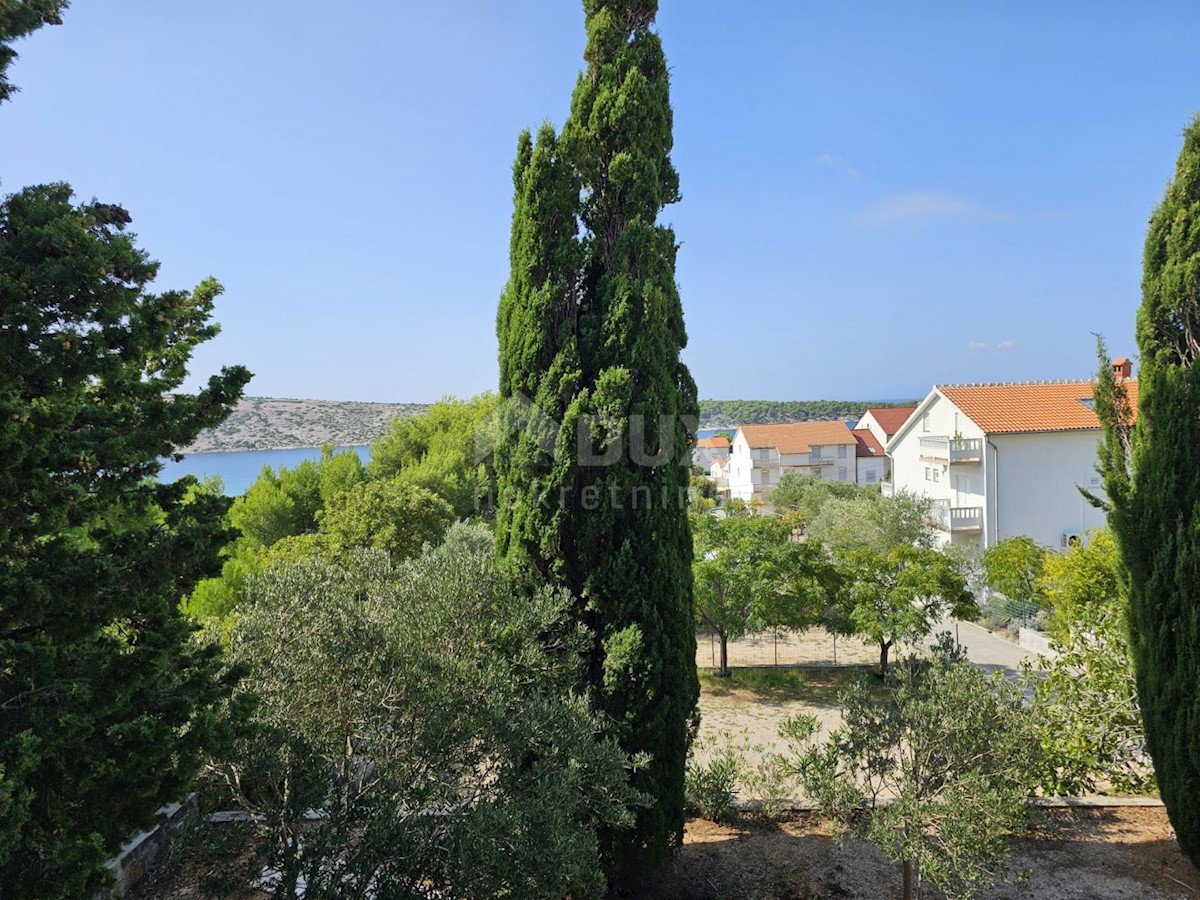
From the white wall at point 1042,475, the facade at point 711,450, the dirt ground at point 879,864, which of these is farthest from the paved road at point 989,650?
the facade at point 711,450

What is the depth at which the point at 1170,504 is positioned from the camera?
21.3 ft

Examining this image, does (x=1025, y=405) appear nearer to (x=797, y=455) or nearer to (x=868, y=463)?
(x=797, y=455)

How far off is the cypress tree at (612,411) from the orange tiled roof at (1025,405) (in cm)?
2246

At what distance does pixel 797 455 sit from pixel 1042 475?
85.5 feet

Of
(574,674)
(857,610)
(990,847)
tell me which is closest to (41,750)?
(574,674)

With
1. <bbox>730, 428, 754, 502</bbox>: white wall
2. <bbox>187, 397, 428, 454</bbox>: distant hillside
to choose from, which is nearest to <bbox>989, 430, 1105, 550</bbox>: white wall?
<bbox>730, 428, 754, 502</bbox>: white wall

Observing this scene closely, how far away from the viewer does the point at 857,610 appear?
1530 centimetres

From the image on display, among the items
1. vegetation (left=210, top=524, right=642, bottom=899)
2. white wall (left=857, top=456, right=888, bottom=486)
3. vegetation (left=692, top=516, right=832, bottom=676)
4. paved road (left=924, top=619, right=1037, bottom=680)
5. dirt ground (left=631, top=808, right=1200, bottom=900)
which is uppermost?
white wall (left=857, top=456, right=888, bottom=486)

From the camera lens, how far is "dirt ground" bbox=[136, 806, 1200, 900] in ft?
20.9

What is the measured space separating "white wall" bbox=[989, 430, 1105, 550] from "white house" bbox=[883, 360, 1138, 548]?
1.2 inches

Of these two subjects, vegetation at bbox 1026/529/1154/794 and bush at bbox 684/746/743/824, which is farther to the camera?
bush at bbox 684/746/743/824

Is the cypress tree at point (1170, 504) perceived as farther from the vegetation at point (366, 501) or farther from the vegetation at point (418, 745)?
the vegetation at point (366, 501)

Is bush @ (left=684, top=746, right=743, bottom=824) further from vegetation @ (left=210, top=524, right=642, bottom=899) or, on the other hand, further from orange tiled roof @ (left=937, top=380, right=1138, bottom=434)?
orange tiled roof @ (left=937, top=380, right=1138, bottom=434)

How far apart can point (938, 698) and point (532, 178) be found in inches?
247
